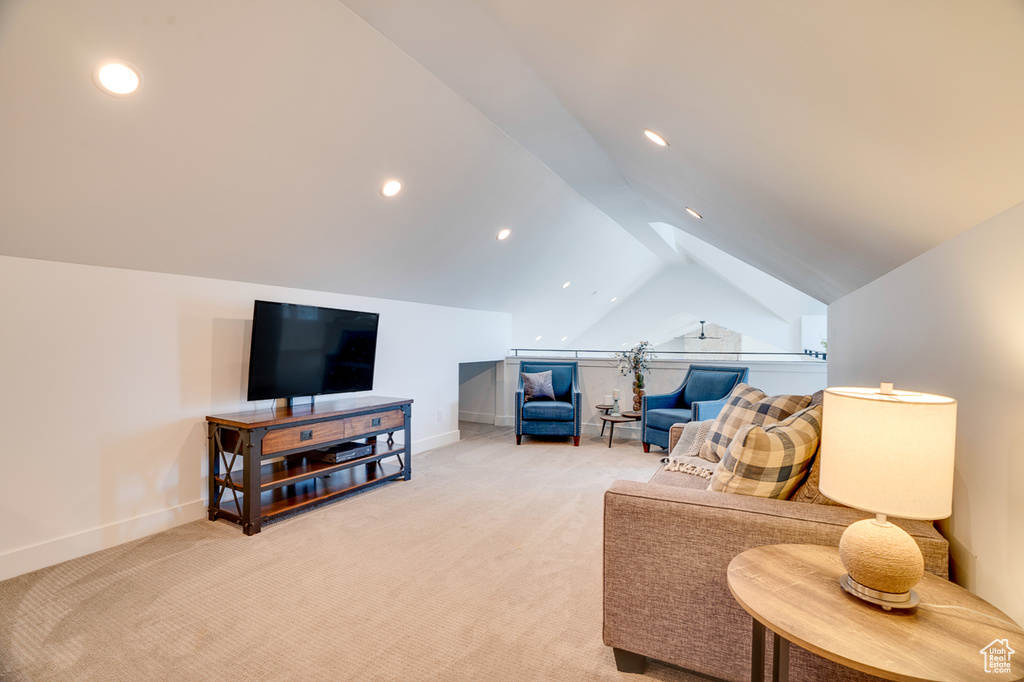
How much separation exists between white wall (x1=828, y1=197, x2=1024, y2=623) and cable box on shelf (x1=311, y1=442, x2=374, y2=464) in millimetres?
3348

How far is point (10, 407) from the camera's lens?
251 centimetres

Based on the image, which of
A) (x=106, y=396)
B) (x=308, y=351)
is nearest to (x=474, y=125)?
(x=308, y=351)

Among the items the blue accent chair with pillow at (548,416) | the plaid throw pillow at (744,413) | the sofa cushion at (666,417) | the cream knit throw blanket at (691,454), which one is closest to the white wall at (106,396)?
the blue accent chair with pillow at (548,416)

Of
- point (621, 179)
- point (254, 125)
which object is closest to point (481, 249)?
point (621, 179)

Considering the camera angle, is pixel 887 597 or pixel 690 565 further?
pixel 690 565

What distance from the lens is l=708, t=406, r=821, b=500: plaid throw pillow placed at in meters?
1.86

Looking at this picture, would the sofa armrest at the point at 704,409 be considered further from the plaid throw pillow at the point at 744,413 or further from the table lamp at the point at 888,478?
the table lamp at the point at 888,478

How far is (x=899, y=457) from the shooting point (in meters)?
1.18

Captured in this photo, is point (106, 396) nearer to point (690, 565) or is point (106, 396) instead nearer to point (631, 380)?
point (690, 565)

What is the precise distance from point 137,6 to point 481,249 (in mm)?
3278

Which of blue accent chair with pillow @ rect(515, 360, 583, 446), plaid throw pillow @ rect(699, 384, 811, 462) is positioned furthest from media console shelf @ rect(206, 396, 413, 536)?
plaid throw pillow @ rect(699, 384, 811, 462)

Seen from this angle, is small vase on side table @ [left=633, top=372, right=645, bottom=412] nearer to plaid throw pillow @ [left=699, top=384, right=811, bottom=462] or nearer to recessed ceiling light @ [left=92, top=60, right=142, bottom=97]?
plaid throw pillow @ [left=699, top=384, right=811, bottom=462]

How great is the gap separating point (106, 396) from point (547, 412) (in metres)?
3.82

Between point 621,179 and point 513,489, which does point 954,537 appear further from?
point 621,179
